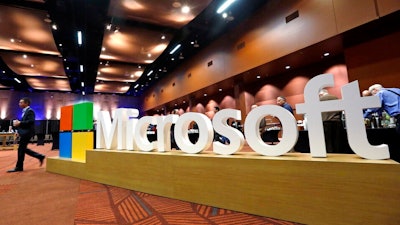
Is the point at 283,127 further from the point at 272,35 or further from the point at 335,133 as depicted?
the point at 272,35

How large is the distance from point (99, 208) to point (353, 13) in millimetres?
5869

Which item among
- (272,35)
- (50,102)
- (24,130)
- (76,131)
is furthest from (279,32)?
(50,102)

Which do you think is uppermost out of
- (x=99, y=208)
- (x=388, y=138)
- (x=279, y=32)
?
(x=279, y=32)

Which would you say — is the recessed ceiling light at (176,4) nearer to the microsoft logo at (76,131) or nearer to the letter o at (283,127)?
the microsoft logo at (76,131)

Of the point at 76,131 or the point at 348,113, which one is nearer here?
the point at 348,113

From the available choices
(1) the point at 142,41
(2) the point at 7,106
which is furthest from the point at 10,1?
(2) the point at 7,106

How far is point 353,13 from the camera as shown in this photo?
4480mm

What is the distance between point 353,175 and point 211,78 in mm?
8069

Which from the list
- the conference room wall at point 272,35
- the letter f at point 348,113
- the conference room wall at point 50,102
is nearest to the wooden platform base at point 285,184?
the letter f at point 348,113

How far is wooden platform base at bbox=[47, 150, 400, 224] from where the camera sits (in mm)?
1284

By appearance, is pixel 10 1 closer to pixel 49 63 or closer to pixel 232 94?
pixel 49 63

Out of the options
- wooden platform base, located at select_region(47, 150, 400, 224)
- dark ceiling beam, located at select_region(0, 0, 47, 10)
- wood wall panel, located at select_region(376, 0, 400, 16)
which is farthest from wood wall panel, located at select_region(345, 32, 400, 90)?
dark ceiling beam, located at select_region(0, 0, 47, 10)

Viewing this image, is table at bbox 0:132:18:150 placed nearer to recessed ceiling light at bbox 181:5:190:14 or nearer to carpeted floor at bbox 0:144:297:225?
carpeted floor at bbox 0:144:297:225

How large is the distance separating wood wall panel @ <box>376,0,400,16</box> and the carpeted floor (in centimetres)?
483
